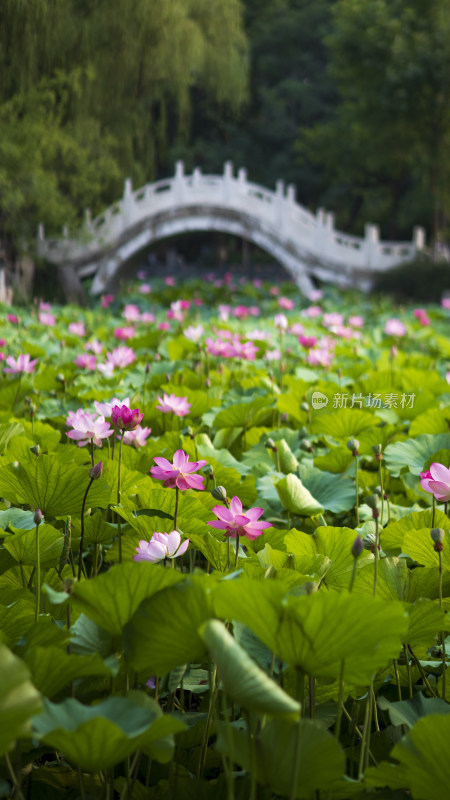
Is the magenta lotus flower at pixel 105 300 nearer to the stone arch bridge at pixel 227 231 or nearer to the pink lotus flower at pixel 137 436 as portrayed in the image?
the stone arch bridge at pixel 227 231

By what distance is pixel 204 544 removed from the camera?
92cm

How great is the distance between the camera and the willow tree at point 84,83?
8570mm

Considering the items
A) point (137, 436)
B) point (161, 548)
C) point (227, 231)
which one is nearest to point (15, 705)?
point (161, 548)

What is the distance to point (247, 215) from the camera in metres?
13.8

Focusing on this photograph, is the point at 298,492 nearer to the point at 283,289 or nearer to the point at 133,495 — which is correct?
the point at 133,495

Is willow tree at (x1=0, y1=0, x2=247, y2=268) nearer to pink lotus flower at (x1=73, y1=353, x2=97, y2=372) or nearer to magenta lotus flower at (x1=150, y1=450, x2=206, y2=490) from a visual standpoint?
pink lotus flower at (x1=73, y1=353, x2=97, y2=372)

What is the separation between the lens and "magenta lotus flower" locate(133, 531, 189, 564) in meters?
0.81

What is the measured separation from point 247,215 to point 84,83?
4427mm

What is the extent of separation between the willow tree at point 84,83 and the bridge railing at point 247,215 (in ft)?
2.38

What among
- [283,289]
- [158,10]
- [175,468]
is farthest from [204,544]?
[283,289]

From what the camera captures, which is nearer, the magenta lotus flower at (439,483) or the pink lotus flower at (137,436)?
the magenta lotus flower at (439,483)

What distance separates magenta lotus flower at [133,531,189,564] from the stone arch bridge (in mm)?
12415
